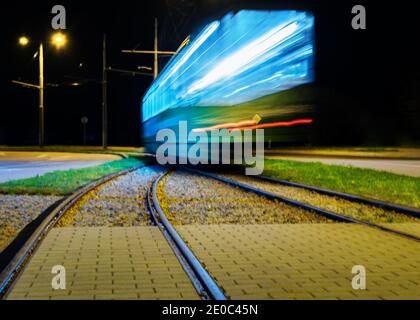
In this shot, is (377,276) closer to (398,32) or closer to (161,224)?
(161,224)

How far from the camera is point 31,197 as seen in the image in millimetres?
12758

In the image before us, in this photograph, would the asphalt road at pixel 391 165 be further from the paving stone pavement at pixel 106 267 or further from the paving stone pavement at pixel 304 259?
the paving stone pavement at pixel 106 267

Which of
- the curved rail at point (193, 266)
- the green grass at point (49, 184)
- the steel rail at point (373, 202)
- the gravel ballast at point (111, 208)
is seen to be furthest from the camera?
the green grass at point (49, 184)

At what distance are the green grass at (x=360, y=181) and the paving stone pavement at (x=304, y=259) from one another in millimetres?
4054

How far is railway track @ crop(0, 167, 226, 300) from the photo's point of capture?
495cm

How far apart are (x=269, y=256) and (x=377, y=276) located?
4.60 ft

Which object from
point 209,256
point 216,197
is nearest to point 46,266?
point 209,256

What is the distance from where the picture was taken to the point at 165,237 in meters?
7.69

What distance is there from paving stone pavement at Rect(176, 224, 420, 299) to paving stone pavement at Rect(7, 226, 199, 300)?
1.46 ft

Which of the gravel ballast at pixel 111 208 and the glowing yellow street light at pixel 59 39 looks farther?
the glowing yellow street light at pixel 59 39

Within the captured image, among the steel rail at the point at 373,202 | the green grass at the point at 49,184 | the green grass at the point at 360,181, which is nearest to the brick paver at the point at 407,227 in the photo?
the steel rail at the point at 373,202

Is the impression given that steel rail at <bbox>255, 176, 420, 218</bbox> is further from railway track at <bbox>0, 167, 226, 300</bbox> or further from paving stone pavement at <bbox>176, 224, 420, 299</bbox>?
railway track at <bbox>0, 167, 226, 300</bbox>

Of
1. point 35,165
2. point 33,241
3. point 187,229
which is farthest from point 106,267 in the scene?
point 35,165

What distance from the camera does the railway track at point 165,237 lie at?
4953 mm
